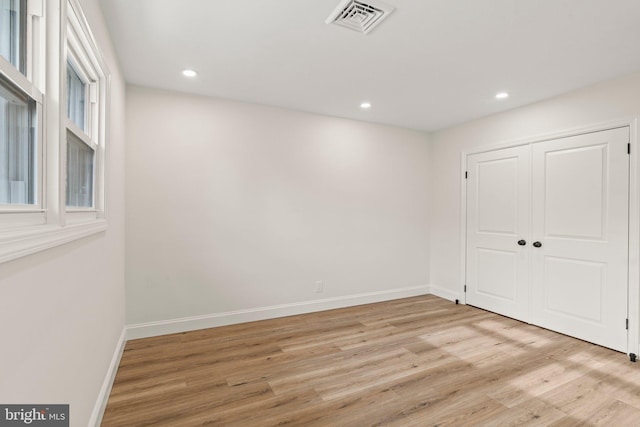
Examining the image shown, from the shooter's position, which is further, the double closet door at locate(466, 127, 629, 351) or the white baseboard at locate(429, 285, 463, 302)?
the white baseboard at locate(429, 285, 463, 302)

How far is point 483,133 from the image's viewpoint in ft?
13.3

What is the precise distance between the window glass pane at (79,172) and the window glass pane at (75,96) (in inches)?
5.7

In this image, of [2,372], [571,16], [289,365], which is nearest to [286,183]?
[289,365]

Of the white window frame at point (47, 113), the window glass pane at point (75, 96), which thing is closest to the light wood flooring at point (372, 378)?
the white window frame at point (47, 113)

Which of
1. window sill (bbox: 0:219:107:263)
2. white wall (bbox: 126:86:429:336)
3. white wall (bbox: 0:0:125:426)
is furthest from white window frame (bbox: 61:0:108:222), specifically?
white wall (bbox: 126:86:429:336)

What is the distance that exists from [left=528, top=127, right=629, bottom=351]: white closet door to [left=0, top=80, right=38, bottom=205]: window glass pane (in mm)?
4175

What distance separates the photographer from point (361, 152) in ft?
14.1

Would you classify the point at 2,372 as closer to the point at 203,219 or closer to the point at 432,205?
the point at 203,219

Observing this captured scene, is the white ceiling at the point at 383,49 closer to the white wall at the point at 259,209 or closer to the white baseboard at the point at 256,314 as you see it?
the white wall at the point at 259,209

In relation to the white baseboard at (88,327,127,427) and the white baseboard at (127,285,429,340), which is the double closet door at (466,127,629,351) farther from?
the white baseboard at (88,327,127,427)

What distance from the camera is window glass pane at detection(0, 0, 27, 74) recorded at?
0.98 m

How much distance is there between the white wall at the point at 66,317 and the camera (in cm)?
86

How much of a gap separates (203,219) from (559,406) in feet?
11.0

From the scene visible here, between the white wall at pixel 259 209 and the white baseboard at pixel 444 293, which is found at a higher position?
the white wall at pixel 259 209
